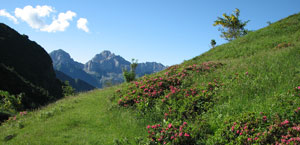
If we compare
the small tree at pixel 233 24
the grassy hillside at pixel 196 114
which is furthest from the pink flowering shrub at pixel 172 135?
the small tree at pixel 233 24

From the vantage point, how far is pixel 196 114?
7.80 meters

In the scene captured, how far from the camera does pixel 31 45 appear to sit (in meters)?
138

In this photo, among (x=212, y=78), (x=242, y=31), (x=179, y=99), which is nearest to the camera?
(x=179, y=99)

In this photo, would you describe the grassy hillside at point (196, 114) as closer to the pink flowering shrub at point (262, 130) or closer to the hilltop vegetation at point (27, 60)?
the pink flowering shrub at point (262, 130)

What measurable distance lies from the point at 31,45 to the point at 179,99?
155290 millimetres

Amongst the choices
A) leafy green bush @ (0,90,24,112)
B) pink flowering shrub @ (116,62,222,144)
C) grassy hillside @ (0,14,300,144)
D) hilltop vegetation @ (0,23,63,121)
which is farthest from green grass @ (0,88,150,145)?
hilltop vegetation @ (0,23,63,121)

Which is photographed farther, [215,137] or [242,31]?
[242,31]

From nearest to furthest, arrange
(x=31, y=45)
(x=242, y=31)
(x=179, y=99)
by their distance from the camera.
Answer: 1. (x=179, y=99)
2. (x=242, y=31)
3. (x=31, y=45)

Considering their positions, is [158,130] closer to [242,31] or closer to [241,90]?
[241,90]

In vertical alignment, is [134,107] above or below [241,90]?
below

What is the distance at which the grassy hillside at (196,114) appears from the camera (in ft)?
18.5

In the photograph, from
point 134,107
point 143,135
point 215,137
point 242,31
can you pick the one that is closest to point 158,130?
point 143,135

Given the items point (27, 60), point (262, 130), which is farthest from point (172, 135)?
point (27, 60)

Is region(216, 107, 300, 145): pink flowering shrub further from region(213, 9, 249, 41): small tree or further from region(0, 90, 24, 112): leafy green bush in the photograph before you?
region(213, 9, 249, 41): small tree
